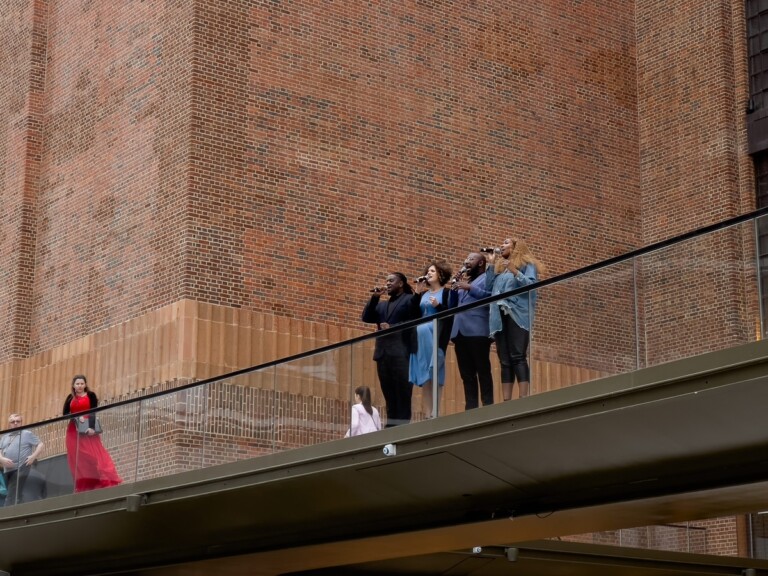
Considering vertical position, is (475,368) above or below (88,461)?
above

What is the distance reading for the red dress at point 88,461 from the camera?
61.4 ft

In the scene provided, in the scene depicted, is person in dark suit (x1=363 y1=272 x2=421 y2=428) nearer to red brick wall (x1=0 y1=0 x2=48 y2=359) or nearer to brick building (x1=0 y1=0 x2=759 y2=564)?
brick building (x1=0 y1=0 x2=759 y2=564)

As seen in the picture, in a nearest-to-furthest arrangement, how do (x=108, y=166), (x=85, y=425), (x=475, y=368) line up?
(x=475, y=368) < (x=85, y=425) < (x=108, y=166)

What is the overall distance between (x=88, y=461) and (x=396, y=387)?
540cm

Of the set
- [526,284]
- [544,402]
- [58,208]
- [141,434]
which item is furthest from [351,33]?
[544,402]

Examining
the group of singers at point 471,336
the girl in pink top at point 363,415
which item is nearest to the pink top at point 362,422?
the girl in pink top at point 363,415

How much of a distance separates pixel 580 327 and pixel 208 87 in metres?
12.3

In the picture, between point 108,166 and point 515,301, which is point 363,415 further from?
point 108,166

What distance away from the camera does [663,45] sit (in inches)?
1190

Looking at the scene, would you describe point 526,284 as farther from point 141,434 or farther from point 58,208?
point 58,208

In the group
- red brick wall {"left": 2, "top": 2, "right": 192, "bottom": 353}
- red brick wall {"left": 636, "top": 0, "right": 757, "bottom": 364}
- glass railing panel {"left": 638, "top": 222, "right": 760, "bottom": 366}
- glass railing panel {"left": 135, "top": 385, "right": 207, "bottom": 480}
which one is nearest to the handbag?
glass railing panel {"left": 135, "top": 385, "right": 207, "bottom": 480}

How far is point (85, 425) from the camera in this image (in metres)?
18.9

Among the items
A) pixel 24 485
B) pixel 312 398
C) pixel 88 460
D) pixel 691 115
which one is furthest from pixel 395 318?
pixel 691 115

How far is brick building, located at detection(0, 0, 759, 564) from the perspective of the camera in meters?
24.4
